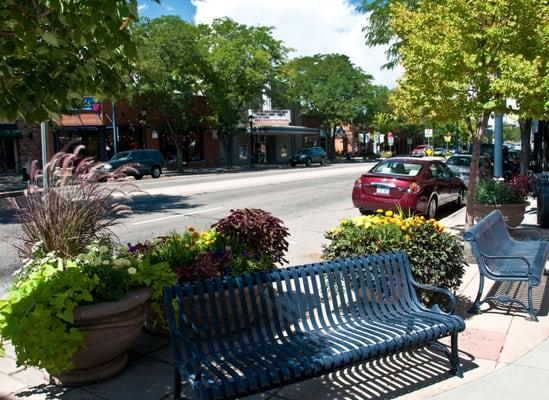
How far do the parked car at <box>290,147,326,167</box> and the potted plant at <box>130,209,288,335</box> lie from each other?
40248 mm

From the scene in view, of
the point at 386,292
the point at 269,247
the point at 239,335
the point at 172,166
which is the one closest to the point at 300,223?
the point at 269,247

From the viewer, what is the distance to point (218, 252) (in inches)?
200

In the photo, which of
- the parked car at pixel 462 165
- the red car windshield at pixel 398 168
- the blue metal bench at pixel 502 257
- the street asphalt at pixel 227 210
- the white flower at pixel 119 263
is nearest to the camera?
the white flower at pixel 119 263

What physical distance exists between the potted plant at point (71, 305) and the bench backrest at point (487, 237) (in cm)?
326

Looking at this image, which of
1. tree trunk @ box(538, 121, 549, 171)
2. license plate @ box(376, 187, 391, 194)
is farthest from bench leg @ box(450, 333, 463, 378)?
tree trunk @ box(538, 121, 549, 171)

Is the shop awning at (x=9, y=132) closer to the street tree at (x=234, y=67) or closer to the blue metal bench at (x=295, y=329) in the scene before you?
the street tree at (x=234, y=67)

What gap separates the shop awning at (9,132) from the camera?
32188 millimetres

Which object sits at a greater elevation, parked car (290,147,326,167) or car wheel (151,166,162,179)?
parked car (290,147,326,167)

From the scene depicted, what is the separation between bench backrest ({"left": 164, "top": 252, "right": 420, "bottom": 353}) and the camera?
12.0ft

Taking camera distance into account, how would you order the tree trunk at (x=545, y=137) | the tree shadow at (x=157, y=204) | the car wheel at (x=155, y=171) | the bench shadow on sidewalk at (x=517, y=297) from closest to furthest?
the bench shadow on sidewalk at (x=517, y=297), the tree shadow at (x=157, y=204), the tree trunk at (x=545, y=137), the car wheel at (x=155, y=171)

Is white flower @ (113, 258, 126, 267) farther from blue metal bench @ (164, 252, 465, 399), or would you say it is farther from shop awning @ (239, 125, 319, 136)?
shop awning @ (239, 125, 319, 136)

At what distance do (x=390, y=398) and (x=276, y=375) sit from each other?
100 cm

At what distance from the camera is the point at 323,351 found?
3.68m

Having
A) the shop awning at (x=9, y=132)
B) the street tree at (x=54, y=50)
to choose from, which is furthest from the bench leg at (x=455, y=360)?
the shop awning at (x=9, y=132)
